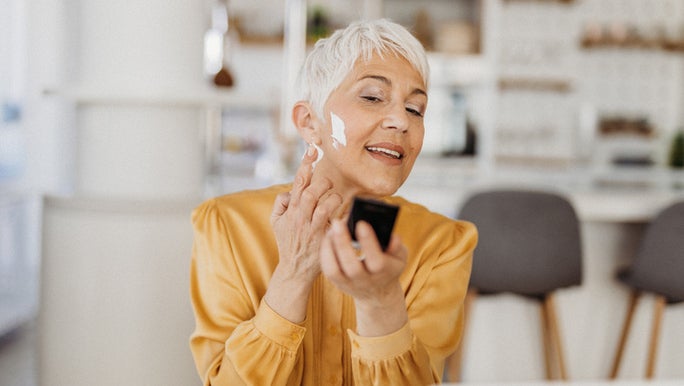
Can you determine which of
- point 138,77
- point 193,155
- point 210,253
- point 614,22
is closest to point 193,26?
point 138,77

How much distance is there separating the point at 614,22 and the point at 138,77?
14.3 ft

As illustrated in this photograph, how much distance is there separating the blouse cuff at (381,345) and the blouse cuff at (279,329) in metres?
0.11

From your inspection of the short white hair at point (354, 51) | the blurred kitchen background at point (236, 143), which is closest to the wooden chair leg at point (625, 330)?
the blurred kitchen background at point (236, 143)

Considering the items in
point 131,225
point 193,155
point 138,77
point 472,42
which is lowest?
point 131,225

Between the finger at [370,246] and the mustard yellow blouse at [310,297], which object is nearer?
the finger at [370,246]

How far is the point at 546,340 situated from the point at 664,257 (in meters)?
0.54

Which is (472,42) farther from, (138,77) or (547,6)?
(138,77)

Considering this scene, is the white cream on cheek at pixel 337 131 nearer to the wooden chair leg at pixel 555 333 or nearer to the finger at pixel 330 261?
the finger at pixel 330 261

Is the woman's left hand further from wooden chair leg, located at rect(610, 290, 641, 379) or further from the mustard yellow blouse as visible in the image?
wooden chair leg, located at rect(610, 290, 641, 379)

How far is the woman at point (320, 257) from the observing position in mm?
1142

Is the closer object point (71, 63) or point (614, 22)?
point (71, 63)

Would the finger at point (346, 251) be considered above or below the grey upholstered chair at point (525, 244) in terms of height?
above

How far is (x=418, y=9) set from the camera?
5.32 meters

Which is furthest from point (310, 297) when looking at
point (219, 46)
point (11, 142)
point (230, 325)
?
point (11, 142)
